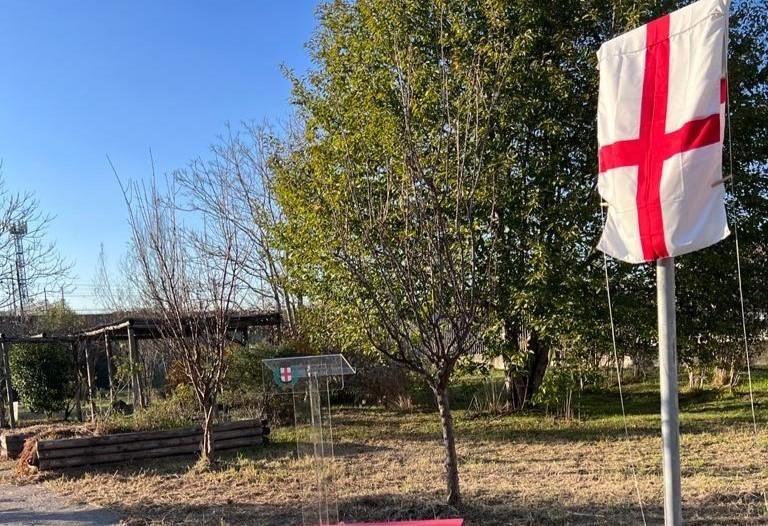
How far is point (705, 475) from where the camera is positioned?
274 inches

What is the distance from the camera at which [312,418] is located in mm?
5105

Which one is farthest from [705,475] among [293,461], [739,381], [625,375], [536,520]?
[625,375]

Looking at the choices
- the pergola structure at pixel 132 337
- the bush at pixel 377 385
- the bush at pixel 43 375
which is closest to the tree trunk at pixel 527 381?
the bush at pixel 377 385

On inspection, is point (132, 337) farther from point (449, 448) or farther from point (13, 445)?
point (449, 448)

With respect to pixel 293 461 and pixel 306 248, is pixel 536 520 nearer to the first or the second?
pixel 293 461

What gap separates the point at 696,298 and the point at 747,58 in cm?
395

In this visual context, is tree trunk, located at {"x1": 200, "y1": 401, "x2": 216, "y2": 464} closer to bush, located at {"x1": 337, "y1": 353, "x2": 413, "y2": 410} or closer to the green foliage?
the green foliage

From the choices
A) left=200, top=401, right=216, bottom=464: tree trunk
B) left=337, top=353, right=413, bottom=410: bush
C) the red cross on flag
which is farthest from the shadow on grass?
left=337, top=353, right=413, bottom=410: bush

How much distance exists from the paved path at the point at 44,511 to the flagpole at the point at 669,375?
5.10 meters

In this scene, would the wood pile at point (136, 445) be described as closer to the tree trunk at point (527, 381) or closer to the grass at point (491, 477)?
the grass at point (491, 477)

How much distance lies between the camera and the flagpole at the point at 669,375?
3359mm

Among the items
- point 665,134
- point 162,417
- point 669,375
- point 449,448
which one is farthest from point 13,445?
point 665,134

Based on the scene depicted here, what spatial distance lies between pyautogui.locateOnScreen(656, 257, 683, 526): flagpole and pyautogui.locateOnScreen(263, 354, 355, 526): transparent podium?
2.42 m

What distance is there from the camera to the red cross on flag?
10.3 feet
